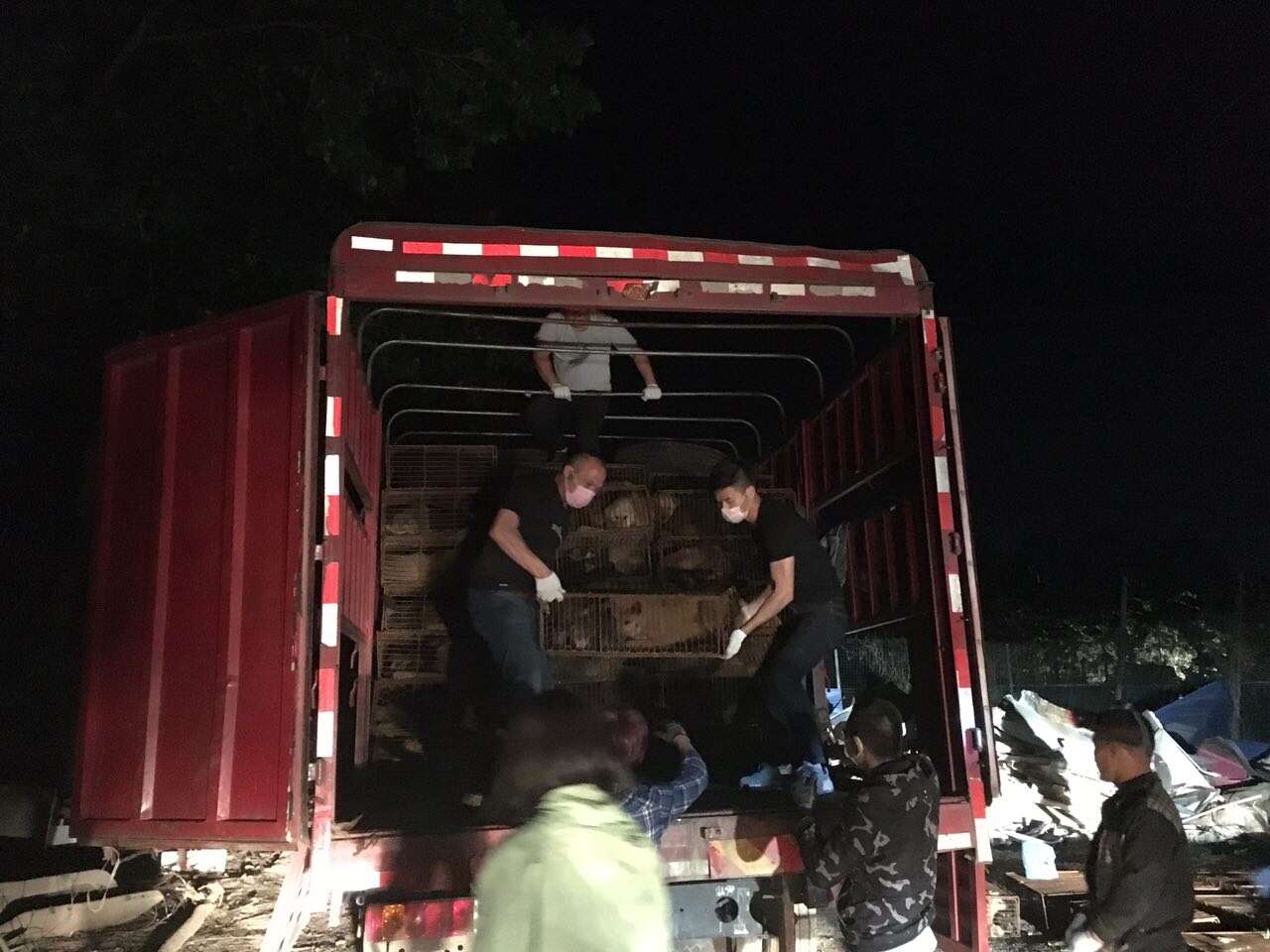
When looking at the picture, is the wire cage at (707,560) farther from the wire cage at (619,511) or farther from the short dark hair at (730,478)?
the short dark hair at (730,478)

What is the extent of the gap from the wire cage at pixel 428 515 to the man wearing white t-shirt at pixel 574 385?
26.3 inches

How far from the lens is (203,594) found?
3.42 m

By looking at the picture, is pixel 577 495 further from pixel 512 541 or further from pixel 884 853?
pixel 884 853

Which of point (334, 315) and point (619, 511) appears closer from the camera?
point (334, 315)

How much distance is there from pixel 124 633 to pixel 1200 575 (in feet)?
78.5

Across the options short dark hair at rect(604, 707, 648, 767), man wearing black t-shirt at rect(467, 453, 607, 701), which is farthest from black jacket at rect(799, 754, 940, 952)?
man wearing black t-shirt at rect(467, 453, 607, 701)

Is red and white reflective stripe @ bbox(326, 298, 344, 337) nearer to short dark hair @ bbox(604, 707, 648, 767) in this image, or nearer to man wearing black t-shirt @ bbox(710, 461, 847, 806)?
short dark hair @ bbox(604, 707, 648, 767)

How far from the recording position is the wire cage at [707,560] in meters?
5.78

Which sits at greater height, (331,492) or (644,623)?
(331,492)

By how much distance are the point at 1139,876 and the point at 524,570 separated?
2901mm

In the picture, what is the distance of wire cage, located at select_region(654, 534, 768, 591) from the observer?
5.78 meters

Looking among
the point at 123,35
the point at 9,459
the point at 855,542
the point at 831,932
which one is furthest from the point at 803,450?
the point at 9,459

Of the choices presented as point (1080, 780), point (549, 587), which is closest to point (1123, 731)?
point (549, 587)

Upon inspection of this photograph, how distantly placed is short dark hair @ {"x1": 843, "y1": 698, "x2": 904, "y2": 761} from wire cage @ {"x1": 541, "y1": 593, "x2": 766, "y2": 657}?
2.20 m
